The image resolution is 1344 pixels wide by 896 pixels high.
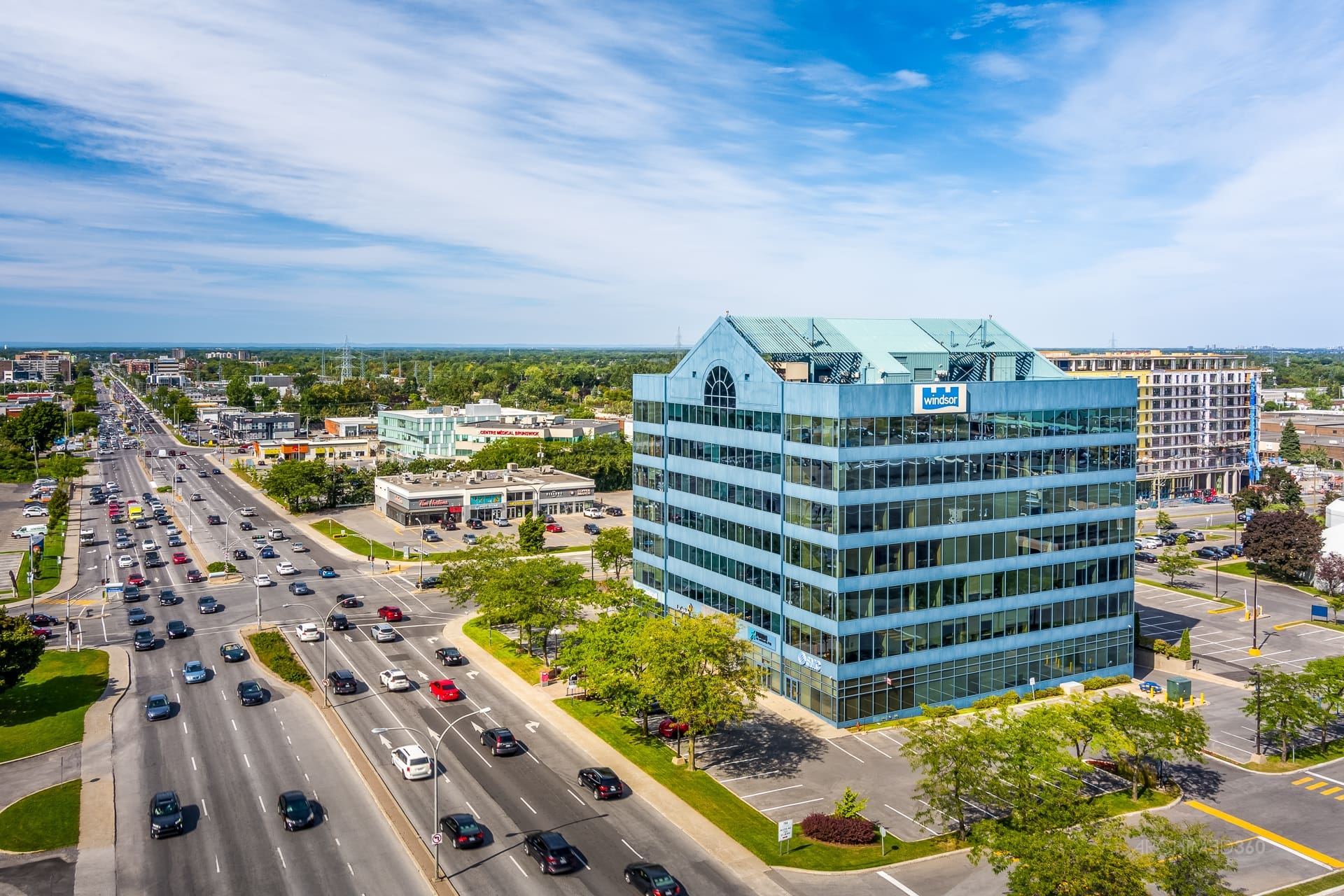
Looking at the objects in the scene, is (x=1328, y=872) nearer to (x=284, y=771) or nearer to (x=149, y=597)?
(x=284, y=771)

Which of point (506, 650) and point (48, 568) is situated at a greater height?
point (48, 568)

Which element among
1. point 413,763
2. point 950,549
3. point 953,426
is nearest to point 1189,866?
point 950,549

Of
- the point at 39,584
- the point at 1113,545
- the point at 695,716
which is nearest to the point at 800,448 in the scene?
the point at 695,716

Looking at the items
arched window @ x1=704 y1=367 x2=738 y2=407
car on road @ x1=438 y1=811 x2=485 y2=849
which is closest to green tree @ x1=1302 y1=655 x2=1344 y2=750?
arched window @ x1=704 y1=367 x2=738 y2=407

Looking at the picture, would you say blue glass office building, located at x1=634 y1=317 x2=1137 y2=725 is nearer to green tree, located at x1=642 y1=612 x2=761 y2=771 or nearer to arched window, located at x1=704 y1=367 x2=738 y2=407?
arched window, located at x1=704 y1=367 x2=738 y2=407

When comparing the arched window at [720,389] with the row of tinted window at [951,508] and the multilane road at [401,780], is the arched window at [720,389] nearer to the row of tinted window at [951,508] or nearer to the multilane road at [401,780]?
the row of tinted window at [951,508]

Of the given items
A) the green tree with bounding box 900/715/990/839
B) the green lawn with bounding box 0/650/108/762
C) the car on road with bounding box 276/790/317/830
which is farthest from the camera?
the green lawn with bounding box 0/650/108/762

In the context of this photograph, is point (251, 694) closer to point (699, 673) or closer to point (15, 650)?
point (15, 650)
